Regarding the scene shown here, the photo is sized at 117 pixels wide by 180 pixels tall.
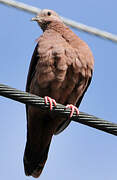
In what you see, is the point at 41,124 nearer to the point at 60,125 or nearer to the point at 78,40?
the point at 60,125

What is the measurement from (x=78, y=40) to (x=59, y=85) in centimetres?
77

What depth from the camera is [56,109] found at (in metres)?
4.29

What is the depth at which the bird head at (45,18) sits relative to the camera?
268 inches

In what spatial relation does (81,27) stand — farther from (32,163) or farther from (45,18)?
(32,163)

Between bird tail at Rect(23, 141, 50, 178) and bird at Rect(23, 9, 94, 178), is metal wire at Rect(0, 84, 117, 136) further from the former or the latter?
bird tail at Rect(23, 141, 50, 178)

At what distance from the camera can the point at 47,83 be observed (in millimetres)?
5547

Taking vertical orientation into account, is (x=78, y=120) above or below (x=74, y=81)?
below

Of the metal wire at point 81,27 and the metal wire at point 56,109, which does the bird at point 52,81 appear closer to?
the metal wire at point 81,27

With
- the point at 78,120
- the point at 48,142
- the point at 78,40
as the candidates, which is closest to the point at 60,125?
the point at 48,142

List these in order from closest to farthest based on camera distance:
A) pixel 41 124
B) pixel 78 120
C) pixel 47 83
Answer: pixel 78 120, pixel 47 83, pixel 41 124

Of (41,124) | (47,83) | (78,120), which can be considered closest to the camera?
(78,120)

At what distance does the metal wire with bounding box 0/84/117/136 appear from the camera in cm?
382

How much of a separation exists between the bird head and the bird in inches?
19.7

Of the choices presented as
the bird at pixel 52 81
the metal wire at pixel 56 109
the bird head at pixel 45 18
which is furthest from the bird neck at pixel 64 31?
the metal wire at pixel 56 109
